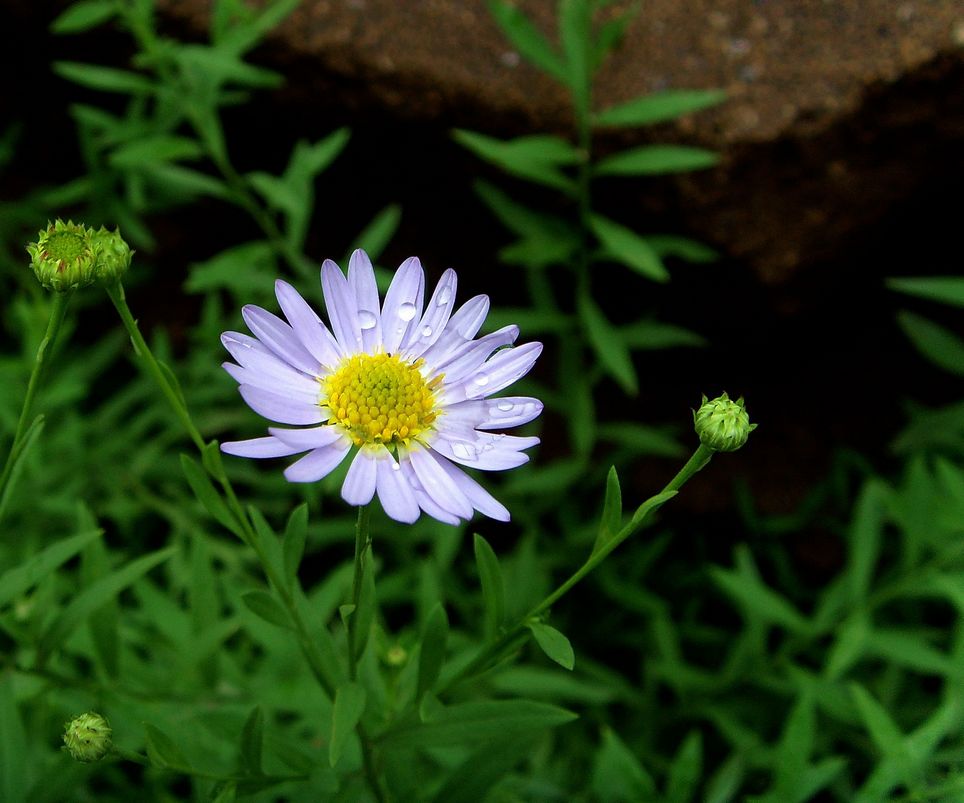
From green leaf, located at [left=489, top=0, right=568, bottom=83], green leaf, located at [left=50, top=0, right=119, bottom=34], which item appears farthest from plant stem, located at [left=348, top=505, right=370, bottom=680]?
green leaf, located at [left=50, top=0, right=119, bottom=34]

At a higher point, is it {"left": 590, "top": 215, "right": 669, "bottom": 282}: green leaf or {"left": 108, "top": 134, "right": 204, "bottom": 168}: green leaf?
{"left": 108, "top": 134, "right": 204, "bottom": 168}: green leaf

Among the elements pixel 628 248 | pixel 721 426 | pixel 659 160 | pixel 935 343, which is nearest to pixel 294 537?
pixel 721 426

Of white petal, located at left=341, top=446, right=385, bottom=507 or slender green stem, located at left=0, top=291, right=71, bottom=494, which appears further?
slender green stem, located at left=0, top=291, right=71, bottom=494

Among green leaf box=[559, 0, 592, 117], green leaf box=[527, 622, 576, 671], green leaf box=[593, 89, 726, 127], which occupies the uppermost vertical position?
green leaf box=[559, 0, 592, 117]

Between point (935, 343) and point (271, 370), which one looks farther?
point (935, 343)

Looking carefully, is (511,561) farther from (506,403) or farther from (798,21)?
(798,21)

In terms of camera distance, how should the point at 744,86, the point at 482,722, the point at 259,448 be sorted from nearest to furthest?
the point at 259,448, the point at 482,722, the point at 744,86

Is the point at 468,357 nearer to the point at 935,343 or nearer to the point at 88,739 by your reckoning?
the point at 88,739

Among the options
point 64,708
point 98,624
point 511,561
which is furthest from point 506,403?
point 511,561

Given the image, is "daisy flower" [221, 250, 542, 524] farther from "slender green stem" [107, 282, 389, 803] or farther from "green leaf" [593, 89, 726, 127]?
"green leaf" [593, 89, 726, 127]
